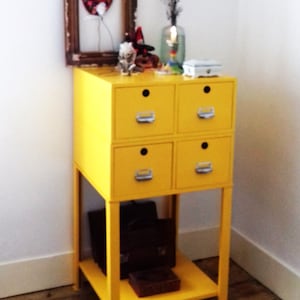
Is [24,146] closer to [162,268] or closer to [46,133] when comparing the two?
[46,133]

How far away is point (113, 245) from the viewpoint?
2.04 meters

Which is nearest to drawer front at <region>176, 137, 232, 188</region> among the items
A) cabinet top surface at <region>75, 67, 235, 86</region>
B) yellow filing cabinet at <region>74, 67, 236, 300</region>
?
yellow filing cabinet at <region>74, 67, 236, 300</region>

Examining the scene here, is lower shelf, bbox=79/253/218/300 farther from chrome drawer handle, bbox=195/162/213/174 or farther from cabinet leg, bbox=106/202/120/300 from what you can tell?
chrome drawer handle, bbox=195/162/213/174

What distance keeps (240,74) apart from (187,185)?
791 mm

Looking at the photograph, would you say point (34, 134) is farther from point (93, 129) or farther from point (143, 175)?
point (143, 175)

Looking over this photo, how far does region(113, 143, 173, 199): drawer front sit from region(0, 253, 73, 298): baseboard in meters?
0.69

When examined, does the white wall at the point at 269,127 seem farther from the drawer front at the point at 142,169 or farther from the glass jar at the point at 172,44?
the drawer front at the point at 142,169

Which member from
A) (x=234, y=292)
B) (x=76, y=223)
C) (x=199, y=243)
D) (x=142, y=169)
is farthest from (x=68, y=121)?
(x=234, y=292)

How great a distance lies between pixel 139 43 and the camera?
7.69 ft

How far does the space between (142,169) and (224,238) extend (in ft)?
1.50

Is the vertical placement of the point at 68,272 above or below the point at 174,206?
below

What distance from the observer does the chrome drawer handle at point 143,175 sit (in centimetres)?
201

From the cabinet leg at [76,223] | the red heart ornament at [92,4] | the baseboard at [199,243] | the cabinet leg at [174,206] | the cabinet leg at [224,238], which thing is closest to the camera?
the cabinet leg at [224,238]

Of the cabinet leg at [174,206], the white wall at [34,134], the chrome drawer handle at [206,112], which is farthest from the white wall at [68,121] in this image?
Result: the chrome drawer handle at [206,112]
